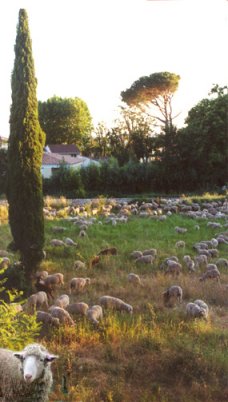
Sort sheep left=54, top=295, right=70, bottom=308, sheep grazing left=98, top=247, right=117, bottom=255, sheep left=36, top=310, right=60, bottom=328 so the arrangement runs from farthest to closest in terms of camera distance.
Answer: sheep grazing left=98, top=247, right=117, bottom=255 → sheep left=54, top=295, right=70, bottom=308 → sheep left=36, top=310, right=60, bottom=328

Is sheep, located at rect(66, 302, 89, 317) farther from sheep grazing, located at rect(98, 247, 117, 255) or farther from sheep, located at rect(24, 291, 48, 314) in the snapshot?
sheep grazing, located at rect(98, 247, 117, 255)

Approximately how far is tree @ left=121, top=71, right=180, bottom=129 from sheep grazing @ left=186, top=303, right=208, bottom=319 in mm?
2278

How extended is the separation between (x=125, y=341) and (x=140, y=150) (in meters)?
2.69

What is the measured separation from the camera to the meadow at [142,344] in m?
4.65

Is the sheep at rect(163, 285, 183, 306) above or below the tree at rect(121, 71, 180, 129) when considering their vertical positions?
below

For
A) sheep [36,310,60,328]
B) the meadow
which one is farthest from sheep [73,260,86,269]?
sheep [36,310,60,328]

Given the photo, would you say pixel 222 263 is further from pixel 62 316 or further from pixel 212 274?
pixel 62 316

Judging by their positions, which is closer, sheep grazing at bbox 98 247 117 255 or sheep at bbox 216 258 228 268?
sheep at bbox 216 258 228 268

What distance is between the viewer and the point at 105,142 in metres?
6.36

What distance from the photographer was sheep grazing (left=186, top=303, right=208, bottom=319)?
6258 millimetres

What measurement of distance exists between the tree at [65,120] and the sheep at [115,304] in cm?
184

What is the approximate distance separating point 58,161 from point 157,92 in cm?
164

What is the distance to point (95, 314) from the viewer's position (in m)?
6.09

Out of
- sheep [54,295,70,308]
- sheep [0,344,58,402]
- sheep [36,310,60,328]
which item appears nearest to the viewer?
sheep [0,344,58,402]
